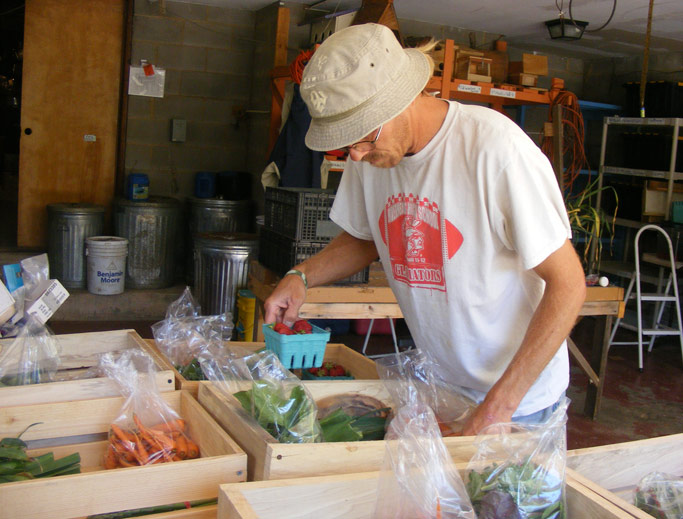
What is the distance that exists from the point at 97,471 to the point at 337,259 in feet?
3.27

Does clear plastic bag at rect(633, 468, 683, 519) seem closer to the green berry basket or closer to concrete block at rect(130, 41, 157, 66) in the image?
the green berry basket

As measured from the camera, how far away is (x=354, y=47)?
1498 mm

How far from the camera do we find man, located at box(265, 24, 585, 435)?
59.2 inches

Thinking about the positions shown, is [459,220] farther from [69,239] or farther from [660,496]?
[69,239]

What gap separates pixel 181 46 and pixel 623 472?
5.58 metres

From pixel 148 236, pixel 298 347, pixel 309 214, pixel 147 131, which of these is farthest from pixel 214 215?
pixel 298 347

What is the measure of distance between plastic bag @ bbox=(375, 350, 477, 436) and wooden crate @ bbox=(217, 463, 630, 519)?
1.37 feet

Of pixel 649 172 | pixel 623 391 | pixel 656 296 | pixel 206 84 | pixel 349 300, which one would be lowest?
pixel 623 391

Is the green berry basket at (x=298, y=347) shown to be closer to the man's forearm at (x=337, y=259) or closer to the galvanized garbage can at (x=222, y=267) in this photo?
the man's forearm at (x=337, y=259)

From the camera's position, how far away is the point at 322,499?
47.6 inches

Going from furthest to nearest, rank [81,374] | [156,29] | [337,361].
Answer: [156,29], [337,361], [81,374]

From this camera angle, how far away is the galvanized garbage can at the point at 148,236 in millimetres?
5824

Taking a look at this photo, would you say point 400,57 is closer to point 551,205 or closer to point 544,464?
point 551,205

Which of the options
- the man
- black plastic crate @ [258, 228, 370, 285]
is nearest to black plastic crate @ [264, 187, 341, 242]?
black plastic crate @ [258, 228, 370, 285]
